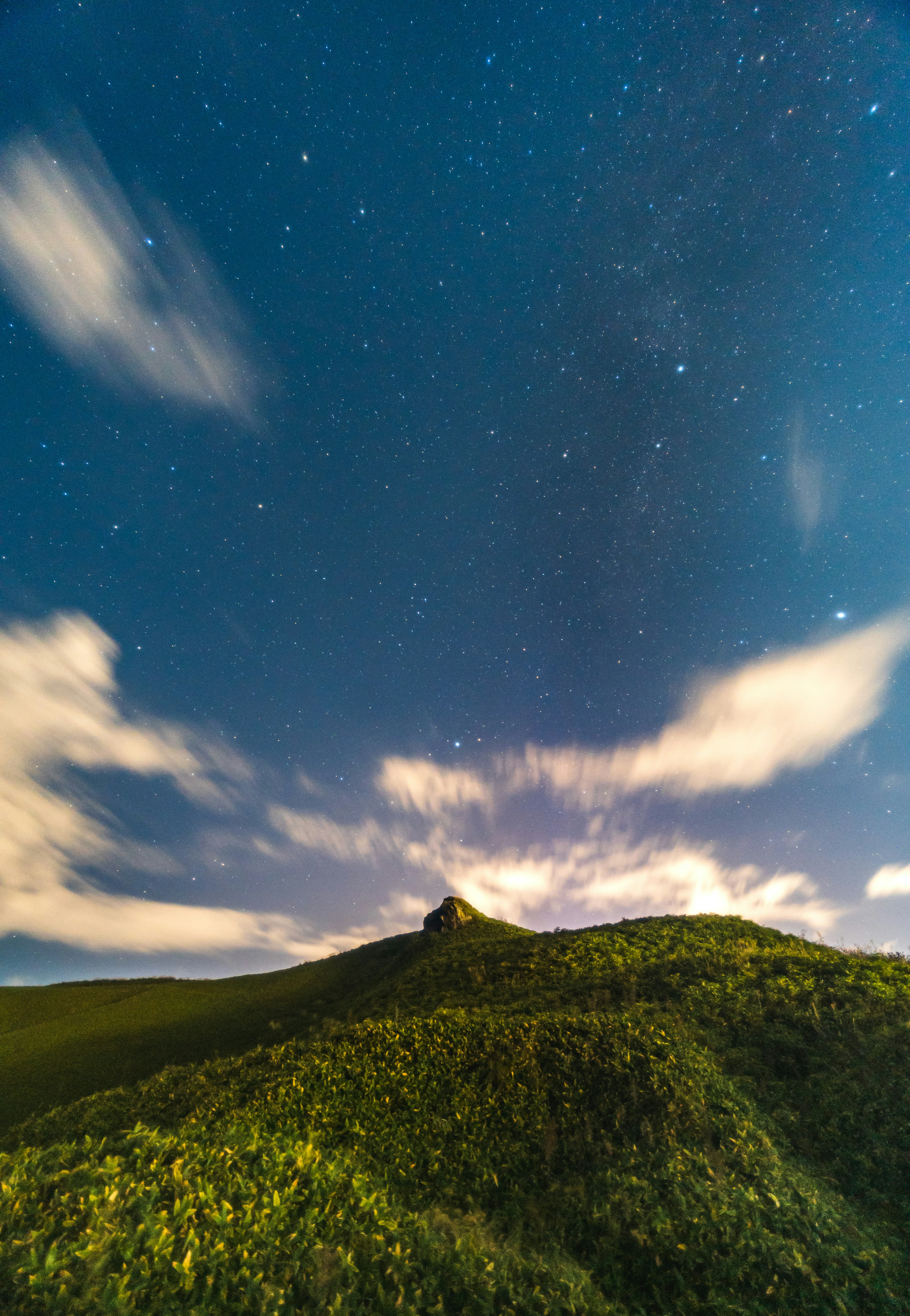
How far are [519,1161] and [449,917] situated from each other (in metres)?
40.9

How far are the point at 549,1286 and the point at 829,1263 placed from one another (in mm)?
5118

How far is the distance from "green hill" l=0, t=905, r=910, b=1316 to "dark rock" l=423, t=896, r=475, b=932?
79.8 feet

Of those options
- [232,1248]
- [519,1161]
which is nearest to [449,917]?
[519,1161]

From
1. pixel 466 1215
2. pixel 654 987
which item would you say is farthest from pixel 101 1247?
pixel 654 987

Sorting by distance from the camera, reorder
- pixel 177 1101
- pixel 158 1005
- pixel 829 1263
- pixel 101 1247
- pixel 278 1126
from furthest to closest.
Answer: pixel 158 1005 < pixel 177 1101 < pixel 278 1126 < pixel 829 1263 < pixel 101 1247

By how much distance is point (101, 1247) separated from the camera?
6137mm

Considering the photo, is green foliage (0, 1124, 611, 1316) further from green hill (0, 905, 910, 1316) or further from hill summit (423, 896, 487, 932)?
hill summit (423, 896, 487, 932)

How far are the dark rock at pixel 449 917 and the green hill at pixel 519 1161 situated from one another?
24323 millimetres

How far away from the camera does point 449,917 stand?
5028 cm

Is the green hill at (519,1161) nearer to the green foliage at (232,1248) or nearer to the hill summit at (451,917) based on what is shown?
the green foliage at (232,1248)

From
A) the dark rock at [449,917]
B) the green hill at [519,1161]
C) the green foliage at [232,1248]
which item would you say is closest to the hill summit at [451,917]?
the dark rock at [449,917]

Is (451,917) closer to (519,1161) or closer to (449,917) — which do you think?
(449,917)

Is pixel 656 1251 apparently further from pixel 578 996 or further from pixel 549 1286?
pixel 578 996

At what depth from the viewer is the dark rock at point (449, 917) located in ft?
162
